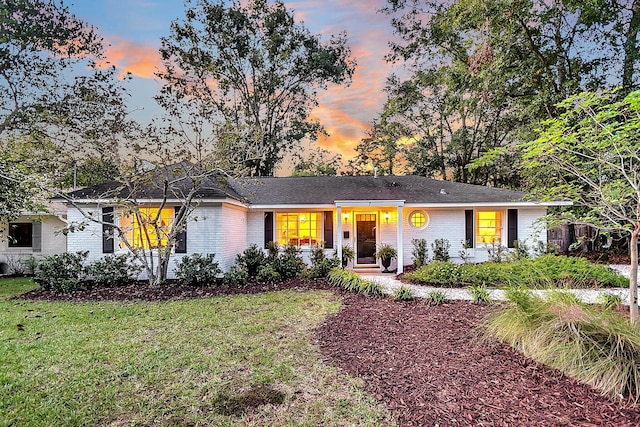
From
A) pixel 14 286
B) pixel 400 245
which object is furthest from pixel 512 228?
pixel 14 286

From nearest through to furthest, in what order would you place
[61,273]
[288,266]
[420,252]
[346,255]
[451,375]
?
[451,375]
[61,273]
[288,266]
[346,255]
[420,252]

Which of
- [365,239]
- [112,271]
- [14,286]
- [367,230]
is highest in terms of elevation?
[367,230]

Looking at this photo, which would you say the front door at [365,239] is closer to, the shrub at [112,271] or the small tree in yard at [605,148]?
the shrub at [112,271]

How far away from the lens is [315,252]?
1142 cm

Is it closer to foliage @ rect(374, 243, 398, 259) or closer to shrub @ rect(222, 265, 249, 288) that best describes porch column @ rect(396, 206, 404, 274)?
foliage @ rect(374, 243, 398, 259)

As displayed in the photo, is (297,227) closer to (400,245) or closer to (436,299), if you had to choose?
(400,245)

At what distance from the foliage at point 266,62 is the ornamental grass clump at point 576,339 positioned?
56.4 ft

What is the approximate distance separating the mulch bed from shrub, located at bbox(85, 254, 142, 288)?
691cm

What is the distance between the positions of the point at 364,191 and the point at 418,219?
2.27 meters

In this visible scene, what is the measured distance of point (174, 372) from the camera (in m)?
4.13

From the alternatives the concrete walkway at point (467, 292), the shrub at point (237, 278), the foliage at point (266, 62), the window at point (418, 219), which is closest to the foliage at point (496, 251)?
the window at point (418, 219)

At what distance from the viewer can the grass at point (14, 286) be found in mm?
9648

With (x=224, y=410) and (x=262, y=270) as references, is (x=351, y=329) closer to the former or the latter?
(x=224, y=410)

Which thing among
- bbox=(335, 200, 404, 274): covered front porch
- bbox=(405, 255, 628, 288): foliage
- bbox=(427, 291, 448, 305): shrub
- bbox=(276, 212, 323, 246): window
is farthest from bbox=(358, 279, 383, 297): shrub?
bbox=(276, 212, 323, 246): window
